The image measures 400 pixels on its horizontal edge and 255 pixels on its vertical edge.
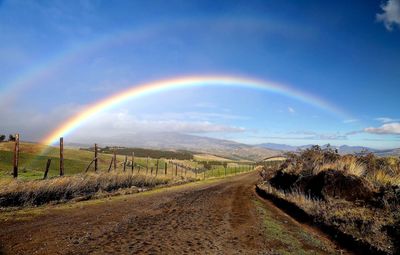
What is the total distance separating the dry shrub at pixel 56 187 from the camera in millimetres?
19203

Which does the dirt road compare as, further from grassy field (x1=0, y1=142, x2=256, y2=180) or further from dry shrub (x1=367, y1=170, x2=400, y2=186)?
grassy field (x1=0, y1=142, x2=256, y2=180)

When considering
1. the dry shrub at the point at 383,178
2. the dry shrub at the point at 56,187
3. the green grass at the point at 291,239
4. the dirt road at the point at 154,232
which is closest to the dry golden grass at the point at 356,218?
the dirt road at the point at 154,232

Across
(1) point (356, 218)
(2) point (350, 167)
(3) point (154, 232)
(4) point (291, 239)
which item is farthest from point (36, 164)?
(1) point (356, 218)

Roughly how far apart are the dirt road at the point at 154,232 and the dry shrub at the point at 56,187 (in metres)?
1.77

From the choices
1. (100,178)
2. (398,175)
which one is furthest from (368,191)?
(100,178)

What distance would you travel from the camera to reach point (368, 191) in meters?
16.3

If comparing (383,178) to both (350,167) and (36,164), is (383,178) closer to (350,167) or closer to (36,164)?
(350,167)

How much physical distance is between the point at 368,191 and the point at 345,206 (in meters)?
1.63

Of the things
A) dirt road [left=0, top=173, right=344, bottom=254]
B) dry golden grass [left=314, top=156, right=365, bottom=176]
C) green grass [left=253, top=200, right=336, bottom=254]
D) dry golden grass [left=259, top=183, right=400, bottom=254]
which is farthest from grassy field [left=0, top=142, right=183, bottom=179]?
dry golden grass [left=314, top=156, right=365, bottom=176]

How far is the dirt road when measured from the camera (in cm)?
1047

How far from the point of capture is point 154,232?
12.6 meters

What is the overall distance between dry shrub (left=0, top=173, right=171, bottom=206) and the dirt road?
1773mm

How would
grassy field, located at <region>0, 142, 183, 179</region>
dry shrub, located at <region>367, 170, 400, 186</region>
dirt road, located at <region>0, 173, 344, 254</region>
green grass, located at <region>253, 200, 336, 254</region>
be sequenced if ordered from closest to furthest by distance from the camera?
1. dirt road, located at <region>0, 173, 344, 254</region>
2. green grass, located at <region>253, 200, 336, 254</region>
3. dry shrub, located at <region>367, 170, 400, 186</region>
4. grassy field, located at <region>0, 142, 183, 179</region>

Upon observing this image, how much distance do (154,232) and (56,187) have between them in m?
11.4
